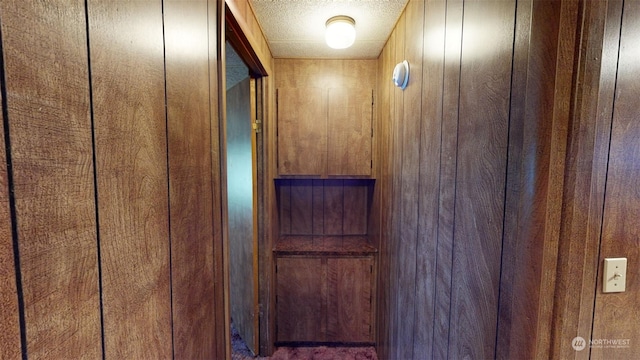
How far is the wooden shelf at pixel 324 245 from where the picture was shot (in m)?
2.19

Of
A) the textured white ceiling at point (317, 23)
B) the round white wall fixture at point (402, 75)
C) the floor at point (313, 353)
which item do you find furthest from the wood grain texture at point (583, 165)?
the floor at point (313, 353)

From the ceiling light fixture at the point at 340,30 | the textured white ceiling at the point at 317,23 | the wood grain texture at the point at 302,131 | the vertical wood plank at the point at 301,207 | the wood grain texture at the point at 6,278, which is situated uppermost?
the textured white ceiling at the point at 317,23

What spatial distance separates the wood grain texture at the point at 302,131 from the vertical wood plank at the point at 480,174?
56.7 inches

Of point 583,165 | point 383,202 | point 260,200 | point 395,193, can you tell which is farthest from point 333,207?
point 583,165

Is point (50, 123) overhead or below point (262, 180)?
overhead

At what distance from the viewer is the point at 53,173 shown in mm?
389

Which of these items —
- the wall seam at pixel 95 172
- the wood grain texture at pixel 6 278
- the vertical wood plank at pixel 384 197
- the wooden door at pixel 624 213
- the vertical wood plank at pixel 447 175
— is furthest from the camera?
the vertical wood plank at pixel 384 197

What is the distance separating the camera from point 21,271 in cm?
34

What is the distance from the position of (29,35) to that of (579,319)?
45.9 inches

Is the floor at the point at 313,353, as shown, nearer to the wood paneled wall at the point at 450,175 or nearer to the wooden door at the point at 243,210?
the wooden door at the point at 243,210

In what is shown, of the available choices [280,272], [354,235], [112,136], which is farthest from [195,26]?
[354,235]

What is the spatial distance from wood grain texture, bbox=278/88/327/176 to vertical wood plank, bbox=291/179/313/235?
0.24m

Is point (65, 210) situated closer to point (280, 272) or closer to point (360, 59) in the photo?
point (280, 272)

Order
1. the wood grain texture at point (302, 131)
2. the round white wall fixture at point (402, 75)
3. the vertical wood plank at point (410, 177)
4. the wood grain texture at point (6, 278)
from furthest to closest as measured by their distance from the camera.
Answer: the wood grain texture at point (302, 131) → the round white wall fixture at point (402, 75) → the vertical wood plank at point (410, 177) → the wood grain texture at point (6, 278)
